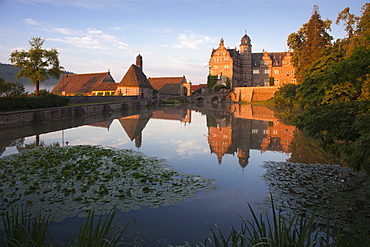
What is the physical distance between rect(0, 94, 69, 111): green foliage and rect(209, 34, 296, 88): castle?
4725 centimetres

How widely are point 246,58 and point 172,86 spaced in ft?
73.9

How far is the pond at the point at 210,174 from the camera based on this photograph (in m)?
5.67

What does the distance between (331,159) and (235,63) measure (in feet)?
199

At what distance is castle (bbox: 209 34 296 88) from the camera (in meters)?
68.2

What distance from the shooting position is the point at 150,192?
7285 millimetres

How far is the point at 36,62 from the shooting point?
2973cm

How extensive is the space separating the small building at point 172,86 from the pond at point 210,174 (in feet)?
161

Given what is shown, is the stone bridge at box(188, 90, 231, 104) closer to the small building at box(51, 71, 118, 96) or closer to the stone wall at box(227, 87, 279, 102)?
the stone wall at box(227, 87, 279, 102)

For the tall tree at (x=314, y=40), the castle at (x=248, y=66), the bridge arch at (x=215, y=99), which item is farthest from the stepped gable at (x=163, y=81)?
the tall tree at (x=314, y=40)

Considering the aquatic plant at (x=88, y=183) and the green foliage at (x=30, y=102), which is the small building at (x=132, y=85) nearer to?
the green foliage at (x=30, y=102)

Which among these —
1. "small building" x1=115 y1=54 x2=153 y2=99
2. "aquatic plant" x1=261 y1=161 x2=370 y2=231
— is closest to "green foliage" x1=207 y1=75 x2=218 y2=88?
"small building" x1=115 y1=54 x2=153 y2=99

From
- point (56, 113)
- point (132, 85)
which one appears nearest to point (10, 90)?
point (56, 113)

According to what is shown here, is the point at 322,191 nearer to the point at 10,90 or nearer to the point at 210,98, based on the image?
the point at 10,90

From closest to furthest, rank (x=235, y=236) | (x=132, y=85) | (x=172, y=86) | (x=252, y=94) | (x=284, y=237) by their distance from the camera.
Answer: (x=284, y=237) → (x=235, y=236) → (x=132, y=85) → (x=252, y=94) → (x=172, y=86)
